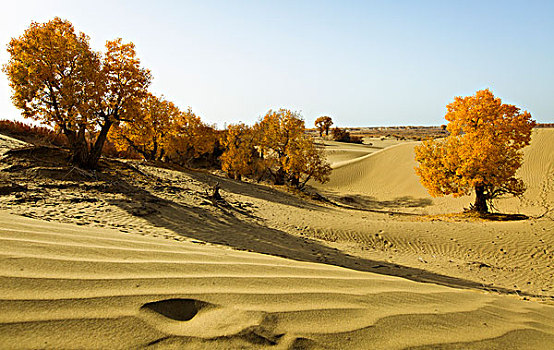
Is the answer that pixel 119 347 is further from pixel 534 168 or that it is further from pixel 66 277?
pixel 534 168

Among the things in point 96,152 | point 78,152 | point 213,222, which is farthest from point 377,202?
point 78,152

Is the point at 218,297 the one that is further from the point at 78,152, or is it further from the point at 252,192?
the point at 252,192

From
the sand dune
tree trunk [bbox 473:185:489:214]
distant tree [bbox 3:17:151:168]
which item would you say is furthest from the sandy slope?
the sand dune

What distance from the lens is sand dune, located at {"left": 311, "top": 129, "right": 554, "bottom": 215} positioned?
1667 cm

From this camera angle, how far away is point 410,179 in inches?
982

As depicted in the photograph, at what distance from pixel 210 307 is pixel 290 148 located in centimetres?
1884

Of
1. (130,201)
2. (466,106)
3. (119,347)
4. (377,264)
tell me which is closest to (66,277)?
(119,347)

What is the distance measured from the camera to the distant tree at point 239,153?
20969 mm

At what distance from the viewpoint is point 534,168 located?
19531mm

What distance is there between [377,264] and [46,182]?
7906mm

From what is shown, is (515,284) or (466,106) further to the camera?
(466,106)

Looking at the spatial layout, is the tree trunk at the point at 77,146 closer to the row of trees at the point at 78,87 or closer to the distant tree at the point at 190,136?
the row of trees at the point at 78,87

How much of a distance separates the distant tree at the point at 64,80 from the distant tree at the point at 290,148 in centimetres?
1094

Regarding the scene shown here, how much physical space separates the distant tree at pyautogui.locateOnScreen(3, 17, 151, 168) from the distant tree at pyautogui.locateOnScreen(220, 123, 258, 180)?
10304 mm
